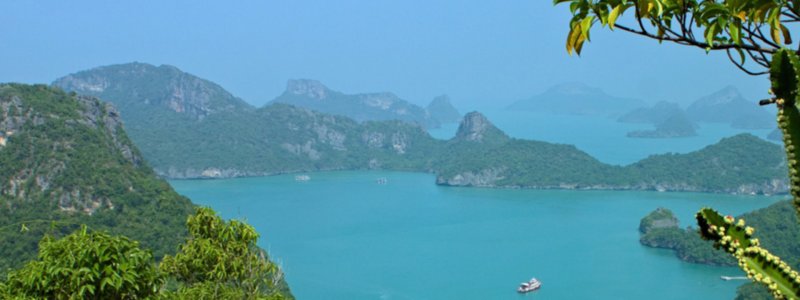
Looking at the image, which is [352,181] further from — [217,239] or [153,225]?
[217,239]

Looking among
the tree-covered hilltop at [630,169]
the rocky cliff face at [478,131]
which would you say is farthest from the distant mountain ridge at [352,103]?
the tree-covered hilltop at [630,169]

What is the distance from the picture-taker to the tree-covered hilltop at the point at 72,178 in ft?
69.4

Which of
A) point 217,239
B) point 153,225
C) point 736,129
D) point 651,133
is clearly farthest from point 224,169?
point 736,129

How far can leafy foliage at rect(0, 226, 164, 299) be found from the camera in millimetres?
3078

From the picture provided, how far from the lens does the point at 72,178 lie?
2294 cm

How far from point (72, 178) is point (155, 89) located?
6416 centimetres

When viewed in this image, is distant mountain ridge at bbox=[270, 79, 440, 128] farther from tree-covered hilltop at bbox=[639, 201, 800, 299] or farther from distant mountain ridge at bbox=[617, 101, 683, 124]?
tree-covered hilltop at bbox=[639, 201, 800, 299]

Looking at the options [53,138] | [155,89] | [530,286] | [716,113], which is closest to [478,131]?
[155,89]

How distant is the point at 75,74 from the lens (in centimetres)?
9288

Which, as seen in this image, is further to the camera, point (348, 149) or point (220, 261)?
point (348, 149)

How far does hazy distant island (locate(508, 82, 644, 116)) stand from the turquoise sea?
84.9 m

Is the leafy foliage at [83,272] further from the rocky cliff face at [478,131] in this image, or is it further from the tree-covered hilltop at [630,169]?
the rocky cliff face at [478,131]

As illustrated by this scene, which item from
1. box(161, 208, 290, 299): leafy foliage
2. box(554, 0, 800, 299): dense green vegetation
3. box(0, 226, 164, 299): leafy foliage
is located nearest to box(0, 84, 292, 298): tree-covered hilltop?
box(161, 208, 290, 299): leafy foliage

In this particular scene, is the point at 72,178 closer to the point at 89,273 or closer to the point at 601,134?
the point at 89,273
